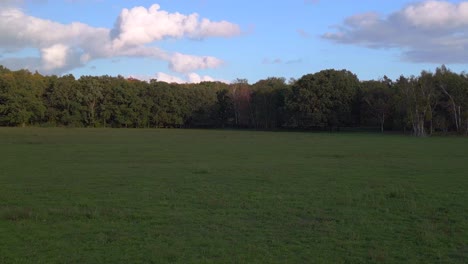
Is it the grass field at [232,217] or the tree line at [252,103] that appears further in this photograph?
the tree line at [252,103]

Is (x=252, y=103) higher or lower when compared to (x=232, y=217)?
higher

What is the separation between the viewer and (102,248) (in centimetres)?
938

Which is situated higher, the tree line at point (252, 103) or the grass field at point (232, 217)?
the tree line at point (252, 103)

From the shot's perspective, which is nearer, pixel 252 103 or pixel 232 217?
pixel 232 217

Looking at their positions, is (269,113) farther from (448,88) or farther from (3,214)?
(3,214)

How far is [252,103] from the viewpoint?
4596 inches

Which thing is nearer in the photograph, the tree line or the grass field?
the grass field

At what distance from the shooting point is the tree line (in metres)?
81.7

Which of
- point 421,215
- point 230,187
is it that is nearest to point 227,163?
point 230,187

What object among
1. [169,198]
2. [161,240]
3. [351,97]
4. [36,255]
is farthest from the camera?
[351,97]

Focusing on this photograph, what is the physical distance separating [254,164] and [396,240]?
18.1 m

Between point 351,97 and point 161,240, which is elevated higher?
point 351,97

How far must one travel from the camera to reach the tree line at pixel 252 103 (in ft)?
268

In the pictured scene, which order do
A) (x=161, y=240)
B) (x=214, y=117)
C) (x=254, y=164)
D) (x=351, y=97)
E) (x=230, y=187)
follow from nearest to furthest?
(x=161, y=240) → (x=230, y=187) → (x=254, y=164) → (x=351, y=97) → (x=214, y=117)
